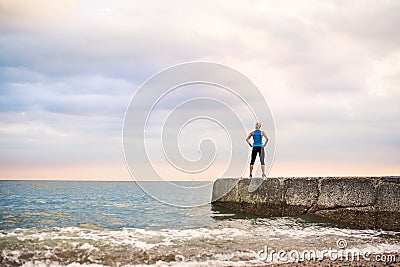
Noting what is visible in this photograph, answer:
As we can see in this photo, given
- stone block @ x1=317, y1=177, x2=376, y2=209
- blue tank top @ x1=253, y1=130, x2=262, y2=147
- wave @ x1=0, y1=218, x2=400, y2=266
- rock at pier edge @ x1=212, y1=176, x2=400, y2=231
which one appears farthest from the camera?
blue tank top @ x1=253, y1=130, x2=262, y2=147

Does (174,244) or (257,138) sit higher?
(257,138)

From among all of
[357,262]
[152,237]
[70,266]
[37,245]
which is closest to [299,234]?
[357,262]

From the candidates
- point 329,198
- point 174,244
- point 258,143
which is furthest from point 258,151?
point 174,244

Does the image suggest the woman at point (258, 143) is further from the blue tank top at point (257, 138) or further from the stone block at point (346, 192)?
the stone block at point (346, 192)

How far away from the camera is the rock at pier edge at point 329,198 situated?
867cm

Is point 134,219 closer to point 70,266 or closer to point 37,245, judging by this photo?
point 37,245

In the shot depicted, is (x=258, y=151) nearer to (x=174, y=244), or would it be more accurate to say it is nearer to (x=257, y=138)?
(x=257, y=138)

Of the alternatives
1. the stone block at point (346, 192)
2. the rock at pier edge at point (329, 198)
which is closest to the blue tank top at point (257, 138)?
the rock at pier edge at point (329, 198)

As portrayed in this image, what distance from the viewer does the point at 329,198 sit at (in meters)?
9.80

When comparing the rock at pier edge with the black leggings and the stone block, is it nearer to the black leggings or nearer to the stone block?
the stone block

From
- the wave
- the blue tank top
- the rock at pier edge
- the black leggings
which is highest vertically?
the blue tank top

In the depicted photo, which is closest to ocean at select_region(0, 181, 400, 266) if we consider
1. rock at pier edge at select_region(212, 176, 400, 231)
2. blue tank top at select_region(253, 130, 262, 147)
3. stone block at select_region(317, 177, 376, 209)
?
rock at pier edge at select_region(212, 176, 400, 231)

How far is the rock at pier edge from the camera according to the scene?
867cm

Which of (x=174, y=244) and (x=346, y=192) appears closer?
(x=174, y=244)
